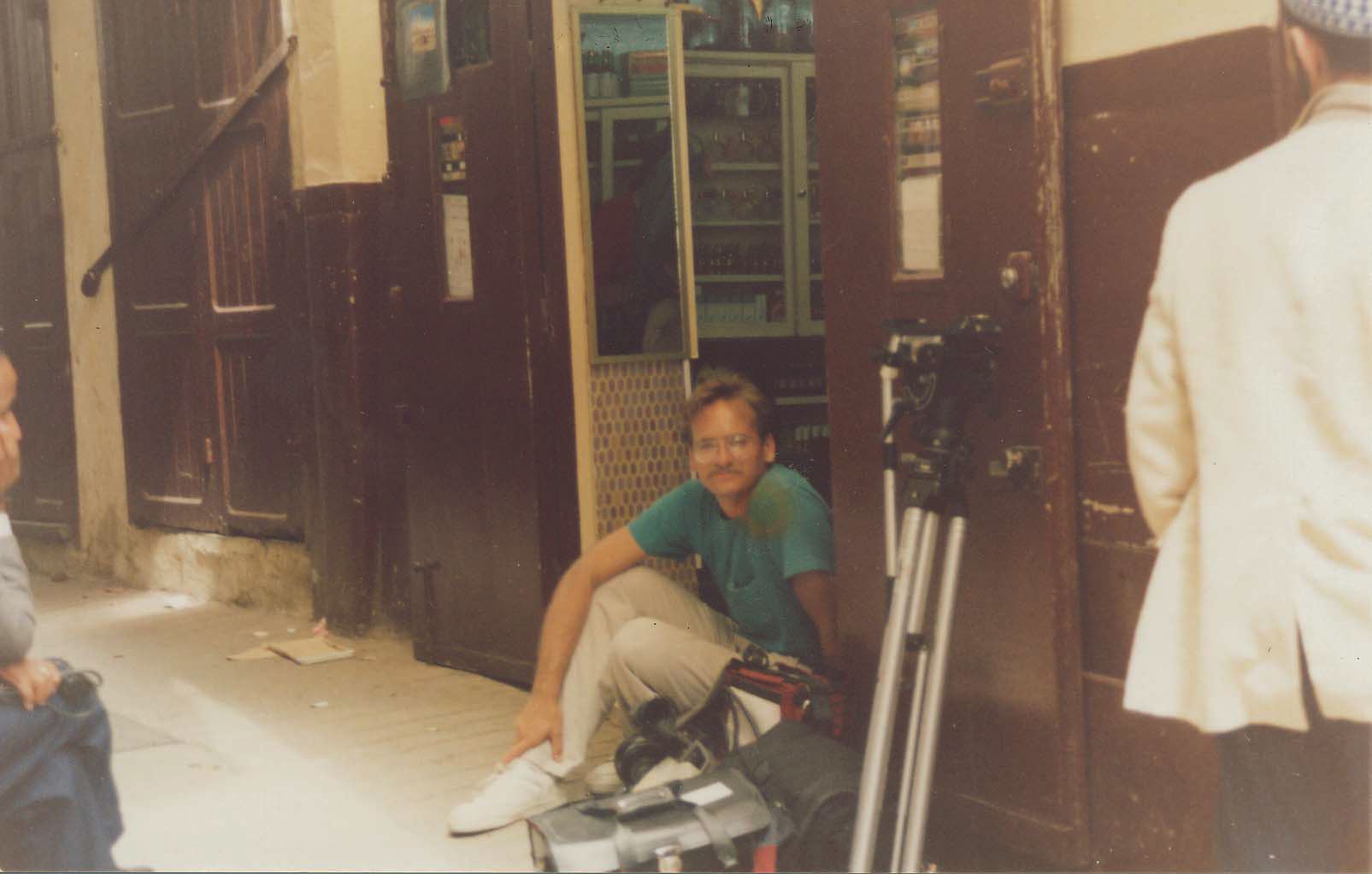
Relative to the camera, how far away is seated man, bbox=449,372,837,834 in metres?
3.24

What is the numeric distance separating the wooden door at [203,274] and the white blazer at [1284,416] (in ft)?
7.88

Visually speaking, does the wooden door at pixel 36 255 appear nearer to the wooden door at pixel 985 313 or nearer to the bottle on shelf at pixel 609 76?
the wooden door at pixel 985 313

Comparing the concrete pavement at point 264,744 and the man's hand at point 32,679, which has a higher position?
the man's hand at point 32,679

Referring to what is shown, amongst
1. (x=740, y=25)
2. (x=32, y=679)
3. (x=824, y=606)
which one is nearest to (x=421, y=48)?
(x=740, y=25)

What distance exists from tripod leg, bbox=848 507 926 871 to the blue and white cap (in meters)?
1.02

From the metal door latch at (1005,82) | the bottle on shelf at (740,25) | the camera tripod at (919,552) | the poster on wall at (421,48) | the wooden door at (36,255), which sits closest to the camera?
the camera tripod at (919,552)

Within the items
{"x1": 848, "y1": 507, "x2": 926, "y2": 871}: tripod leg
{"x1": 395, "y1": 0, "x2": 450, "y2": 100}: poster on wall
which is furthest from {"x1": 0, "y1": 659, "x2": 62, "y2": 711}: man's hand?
{"x1": 395, "y1": 0, "x2": 450, "y2": 100}: poster on wall

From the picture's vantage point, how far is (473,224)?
14.5ft

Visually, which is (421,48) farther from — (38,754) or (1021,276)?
(38,754)

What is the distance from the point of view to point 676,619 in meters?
3.47

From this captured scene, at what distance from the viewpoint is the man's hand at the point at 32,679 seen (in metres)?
2.48

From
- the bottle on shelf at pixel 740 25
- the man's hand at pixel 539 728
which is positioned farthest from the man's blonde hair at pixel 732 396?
the bottle on shelf at pixel 740 25

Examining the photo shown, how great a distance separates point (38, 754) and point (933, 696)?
1.52 m

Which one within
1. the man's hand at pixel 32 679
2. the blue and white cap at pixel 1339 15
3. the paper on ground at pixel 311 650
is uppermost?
the blue and white cap at pixel 1339 15
